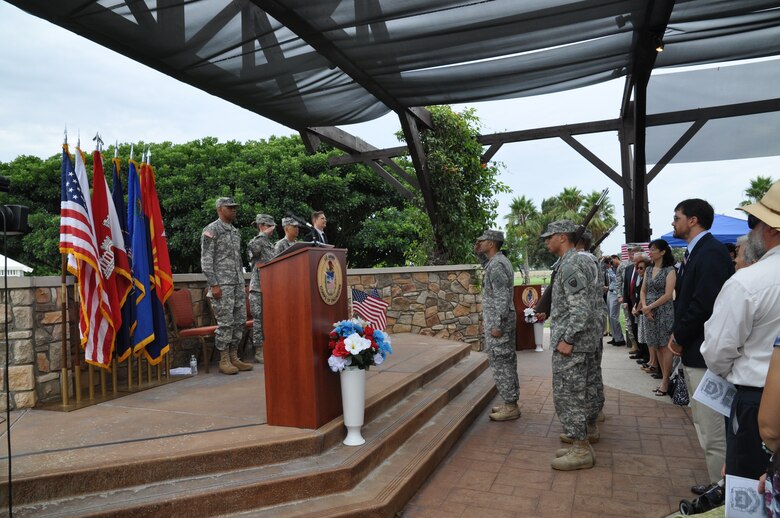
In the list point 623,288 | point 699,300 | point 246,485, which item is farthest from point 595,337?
point 623,288

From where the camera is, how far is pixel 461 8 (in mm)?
4520

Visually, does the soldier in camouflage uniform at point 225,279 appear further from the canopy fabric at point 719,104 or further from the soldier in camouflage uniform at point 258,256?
the canopy fabric at point 719,104

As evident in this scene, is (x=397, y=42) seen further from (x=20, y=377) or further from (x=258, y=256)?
(x=20, y=377)

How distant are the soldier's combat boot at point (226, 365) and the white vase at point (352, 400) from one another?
7.82ft

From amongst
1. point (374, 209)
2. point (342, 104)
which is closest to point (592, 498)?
point (342, 104)

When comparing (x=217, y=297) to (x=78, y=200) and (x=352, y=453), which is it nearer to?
(x=78, y=200)

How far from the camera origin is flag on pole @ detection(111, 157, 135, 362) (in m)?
4.63

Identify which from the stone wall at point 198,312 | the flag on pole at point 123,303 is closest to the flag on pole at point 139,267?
the flag on pole at point 123,303

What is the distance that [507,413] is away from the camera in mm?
5008

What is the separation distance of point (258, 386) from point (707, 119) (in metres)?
7.27

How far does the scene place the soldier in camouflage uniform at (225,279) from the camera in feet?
17.8

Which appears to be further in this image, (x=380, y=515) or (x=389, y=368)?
(x=389, y=368)

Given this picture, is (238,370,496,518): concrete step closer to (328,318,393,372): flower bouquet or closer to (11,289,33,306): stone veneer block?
(328,318,393,372): flower bouquet

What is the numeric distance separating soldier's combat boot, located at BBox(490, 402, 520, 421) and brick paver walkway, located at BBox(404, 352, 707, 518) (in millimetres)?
67
